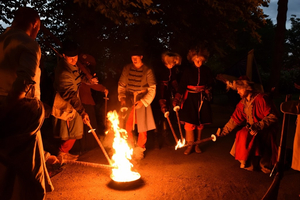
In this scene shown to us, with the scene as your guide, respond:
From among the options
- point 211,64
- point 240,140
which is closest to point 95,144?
point 240,140

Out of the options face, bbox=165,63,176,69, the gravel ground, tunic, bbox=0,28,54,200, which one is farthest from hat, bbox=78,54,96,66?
tunic, bbox=0,28,54,200

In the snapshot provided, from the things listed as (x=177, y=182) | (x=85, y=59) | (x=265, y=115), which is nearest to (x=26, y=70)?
(x=177, y=182)

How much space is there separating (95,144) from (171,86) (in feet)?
7.97

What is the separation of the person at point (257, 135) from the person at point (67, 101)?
294cm

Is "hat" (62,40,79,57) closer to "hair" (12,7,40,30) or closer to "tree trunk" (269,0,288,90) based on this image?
"hair" (12,7,40,30)

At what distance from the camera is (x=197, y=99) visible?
253 inches

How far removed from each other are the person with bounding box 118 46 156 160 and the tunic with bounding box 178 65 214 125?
87cm

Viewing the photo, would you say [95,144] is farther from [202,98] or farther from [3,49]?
[3,49]

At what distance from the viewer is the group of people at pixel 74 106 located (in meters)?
2.82

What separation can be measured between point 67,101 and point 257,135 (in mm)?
3571

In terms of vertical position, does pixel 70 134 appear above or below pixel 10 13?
below

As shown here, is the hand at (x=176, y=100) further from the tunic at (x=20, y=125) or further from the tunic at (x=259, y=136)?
the tunic at (x=20, y=125)

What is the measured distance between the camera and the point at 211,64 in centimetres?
1911

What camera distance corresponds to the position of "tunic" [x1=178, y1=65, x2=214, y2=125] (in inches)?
252
